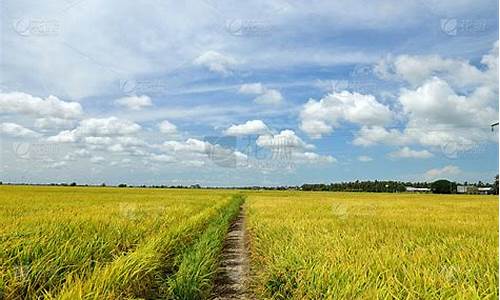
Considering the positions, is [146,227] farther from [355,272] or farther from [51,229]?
[355,272]

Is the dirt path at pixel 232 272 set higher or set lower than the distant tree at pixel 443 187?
lower

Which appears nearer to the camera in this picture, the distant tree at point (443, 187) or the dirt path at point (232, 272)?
the dirt path at point (232, 272)

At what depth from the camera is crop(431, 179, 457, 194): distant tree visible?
148 meters

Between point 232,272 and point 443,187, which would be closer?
point 232,272

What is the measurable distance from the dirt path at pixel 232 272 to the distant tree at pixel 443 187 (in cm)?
14604

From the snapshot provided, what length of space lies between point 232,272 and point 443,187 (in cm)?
15186

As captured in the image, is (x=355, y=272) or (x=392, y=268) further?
(x=392, y=268)

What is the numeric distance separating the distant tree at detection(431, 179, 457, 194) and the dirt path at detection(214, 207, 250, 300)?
146 m

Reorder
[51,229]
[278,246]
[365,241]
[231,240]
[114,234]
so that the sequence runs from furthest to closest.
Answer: [231,240], [114,234], [51,229], [365,241], [278,246]

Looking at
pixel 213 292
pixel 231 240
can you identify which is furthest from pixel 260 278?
pixel 231 240

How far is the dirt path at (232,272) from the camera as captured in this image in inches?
315

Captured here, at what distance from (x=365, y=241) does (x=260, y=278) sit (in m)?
2.79

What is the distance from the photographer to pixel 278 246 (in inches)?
358

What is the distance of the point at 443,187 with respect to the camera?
148875mm
